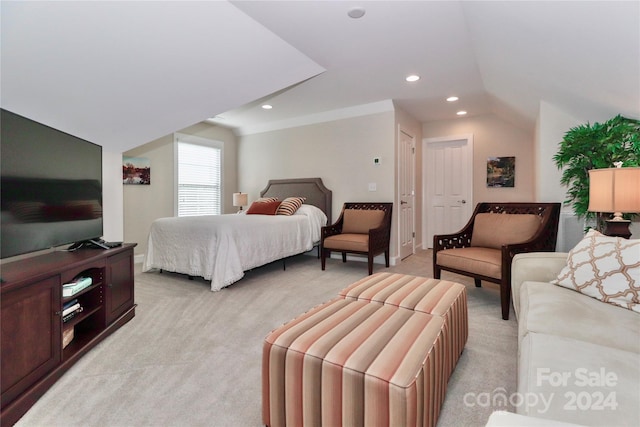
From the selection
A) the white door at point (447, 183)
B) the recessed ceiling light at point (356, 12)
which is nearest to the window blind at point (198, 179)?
the recessed ceiling light at point (356, 12)

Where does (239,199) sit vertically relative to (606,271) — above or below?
above

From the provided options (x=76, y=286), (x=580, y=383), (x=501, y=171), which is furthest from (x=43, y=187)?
(x=501, y=171)

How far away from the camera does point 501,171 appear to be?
4961mm

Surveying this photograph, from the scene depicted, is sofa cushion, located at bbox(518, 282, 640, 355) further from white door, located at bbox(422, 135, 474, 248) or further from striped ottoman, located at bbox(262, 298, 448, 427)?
white door, located at bbox(422, 135, 474, 248)

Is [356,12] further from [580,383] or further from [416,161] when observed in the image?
[416,161]

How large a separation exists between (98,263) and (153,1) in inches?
67.4

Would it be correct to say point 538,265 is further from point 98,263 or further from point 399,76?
point 98,263

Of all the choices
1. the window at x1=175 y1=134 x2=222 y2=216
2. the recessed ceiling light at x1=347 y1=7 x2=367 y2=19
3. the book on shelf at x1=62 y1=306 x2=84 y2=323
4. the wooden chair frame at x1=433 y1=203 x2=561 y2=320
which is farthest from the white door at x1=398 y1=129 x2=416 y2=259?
the book on shelf at x1=62 y1=306 x2=84 y2=323

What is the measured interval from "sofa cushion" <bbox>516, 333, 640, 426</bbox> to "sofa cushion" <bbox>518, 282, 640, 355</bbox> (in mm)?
90

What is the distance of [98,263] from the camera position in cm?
198

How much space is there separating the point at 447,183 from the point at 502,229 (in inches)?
104

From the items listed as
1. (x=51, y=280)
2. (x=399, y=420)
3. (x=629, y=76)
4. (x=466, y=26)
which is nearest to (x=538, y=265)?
(x=629, y=76)

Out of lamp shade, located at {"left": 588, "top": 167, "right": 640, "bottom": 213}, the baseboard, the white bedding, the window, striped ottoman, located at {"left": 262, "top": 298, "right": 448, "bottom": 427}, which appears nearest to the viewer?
striped ottoman, located at {"left": 262, "top": 298, "right": 448, "bottom": 427}

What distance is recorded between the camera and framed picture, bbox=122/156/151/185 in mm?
4345
